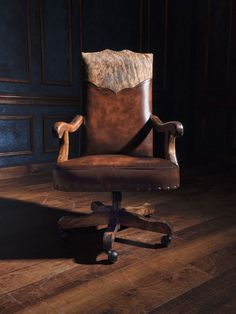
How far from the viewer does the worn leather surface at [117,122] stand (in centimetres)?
211

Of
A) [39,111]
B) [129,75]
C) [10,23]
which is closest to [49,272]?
[129,75]

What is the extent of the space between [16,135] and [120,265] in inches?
96.0

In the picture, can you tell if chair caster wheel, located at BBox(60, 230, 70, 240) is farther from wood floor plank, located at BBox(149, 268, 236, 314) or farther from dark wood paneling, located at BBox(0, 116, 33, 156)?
dark wood paneling, located at BBox(0, 116, 33, 156)

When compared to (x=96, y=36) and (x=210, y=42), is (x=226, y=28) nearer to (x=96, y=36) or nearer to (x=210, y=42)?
(x=210, y=42)

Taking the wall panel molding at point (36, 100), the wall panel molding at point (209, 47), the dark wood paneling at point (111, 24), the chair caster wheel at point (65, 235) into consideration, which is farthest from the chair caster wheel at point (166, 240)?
the wall panel molding at point (209, 47)

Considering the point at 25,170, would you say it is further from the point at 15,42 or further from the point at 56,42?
the point at 56,42

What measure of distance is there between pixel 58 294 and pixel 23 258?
0.40m

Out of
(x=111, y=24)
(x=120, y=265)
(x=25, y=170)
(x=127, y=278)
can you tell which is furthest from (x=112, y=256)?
(x=111, y=24)

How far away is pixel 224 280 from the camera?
147 centimetres

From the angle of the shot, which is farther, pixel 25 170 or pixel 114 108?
pixel 25 170

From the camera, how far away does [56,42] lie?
3.82 meters

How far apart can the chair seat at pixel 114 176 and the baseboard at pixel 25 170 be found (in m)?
2.07

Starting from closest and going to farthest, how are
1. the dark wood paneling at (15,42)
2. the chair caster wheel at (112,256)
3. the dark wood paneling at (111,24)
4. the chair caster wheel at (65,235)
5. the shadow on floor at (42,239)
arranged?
the chair caster wheel at (112,256), the shadow on floor at (42,239), the chair caster wheel at (65,235), the dark wood paneling at (15,42), the dark wood paneling at (111,24)

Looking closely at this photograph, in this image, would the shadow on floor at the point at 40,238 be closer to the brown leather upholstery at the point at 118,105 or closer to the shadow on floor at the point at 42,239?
the shadow on floor at the point at 42,239
